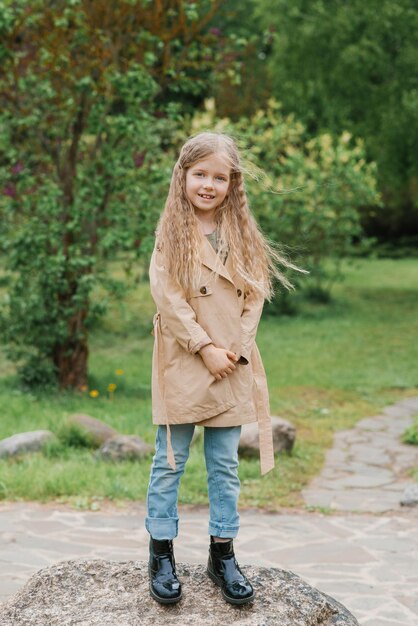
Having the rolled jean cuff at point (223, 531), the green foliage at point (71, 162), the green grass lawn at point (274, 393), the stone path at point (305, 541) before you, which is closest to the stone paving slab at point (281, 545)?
the stone path at point (305, 541)

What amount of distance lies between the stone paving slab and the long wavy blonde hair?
6.00 feet

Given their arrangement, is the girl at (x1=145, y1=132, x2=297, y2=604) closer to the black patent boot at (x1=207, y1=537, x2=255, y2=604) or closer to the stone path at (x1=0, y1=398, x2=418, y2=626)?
the black patent boot at (x1=207, y1=537, x2=255, y2=604)

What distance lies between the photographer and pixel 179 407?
10.6ft

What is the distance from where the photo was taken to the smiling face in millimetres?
3328

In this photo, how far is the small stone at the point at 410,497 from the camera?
20.2 ft

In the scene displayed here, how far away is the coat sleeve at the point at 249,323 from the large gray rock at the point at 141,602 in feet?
2.75

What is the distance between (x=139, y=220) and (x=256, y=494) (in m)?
3.35

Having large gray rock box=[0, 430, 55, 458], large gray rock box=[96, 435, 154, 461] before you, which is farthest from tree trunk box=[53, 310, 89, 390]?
large gray rock box=[96, 435, 154, 461]

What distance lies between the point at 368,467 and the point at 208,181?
4425 millimetres

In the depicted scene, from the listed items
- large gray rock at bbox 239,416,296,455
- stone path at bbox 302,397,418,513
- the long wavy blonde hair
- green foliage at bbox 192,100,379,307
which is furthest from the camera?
green foliage at bbox 192,100,379,307

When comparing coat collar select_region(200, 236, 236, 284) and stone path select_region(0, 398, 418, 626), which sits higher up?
coat collar select_region(200, 236, 236, 284)

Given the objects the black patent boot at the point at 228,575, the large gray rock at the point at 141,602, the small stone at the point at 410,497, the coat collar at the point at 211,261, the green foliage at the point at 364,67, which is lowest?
the small stone at the point at 410,497

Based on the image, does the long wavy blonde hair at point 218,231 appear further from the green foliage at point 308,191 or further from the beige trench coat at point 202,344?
the green foliage at point 308,191

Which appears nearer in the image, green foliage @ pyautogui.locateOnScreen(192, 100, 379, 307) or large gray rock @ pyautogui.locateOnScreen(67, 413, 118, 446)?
large gray rock @ pyautogui.locateOnScreen(67, 413, 118, 446)
